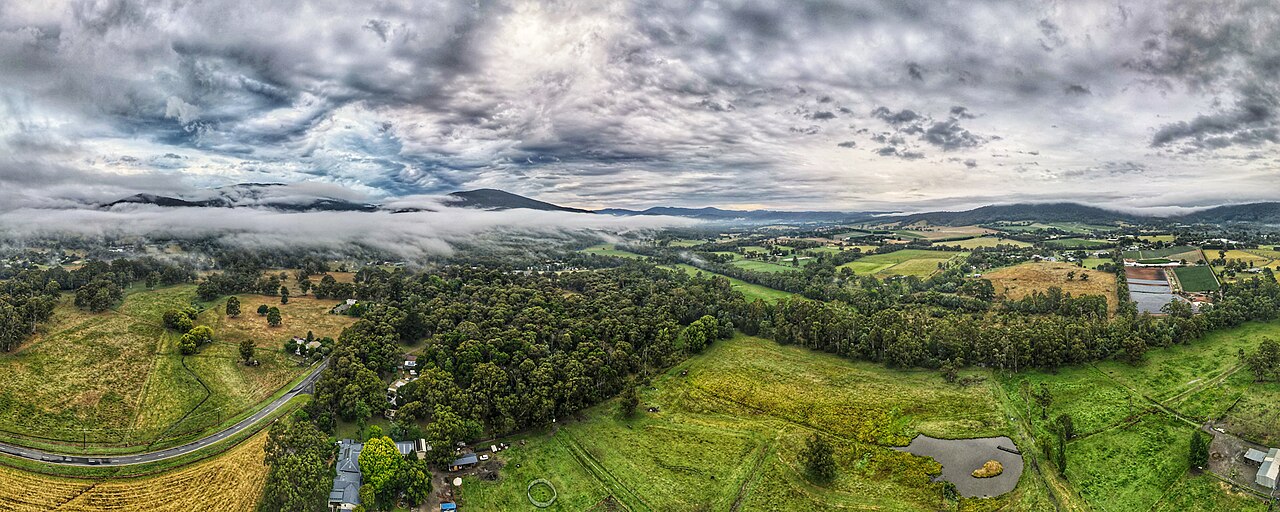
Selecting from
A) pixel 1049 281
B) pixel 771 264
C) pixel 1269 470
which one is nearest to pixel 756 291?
pixel 771 264

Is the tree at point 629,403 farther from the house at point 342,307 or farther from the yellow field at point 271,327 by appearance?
the house at point 342,307

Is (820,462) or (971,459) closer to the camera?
(820,462)

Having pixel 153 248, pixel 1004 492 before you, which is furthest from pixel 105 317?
pixel 1004 492

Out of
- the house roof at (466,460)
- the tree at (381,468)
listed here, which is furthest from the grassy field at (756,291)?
the tree at (381,468)

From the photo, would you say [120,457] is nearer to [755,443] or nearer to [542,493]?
[542,493]

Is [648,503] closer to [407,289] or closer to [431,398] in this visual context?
[431,398]

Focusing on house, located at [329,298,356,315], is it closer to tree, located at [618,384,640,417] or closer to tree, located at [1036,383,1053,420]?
tree, located at [618,384,640,417]
